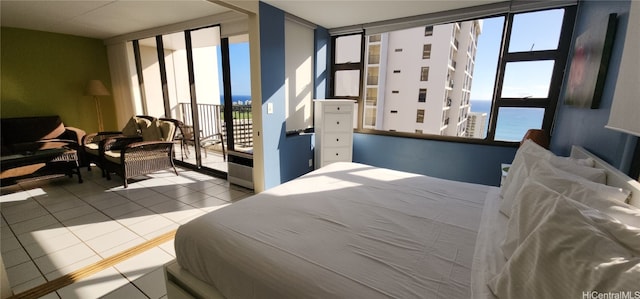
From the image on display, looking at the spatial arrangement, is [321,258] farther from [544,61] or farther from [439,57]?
[439,57]

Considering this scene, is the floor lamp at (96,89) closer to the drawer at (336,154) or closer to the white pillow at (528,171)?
the drawer at (336,154)

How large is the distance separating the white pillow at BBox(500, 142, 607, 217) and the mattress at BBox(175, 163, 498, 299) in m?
0.16

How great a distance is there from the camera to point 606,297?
1.89 feet

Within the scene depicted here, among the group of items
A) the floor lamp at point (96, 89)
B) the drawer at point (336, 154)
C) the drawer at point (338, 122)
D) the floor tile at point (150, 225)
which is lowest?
the floor tile at point (150, 225)

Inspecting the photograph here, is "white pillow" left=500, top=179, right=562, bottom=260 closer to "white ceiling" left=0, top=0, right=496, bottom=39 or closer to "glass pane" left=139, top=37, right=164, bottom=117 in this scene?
"white ceiling" left=0, top=0, right=496, bottom=39

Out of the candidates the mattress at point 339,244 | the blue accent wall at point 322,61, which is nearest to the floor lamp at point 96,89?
the blue accent wall at point 322,61

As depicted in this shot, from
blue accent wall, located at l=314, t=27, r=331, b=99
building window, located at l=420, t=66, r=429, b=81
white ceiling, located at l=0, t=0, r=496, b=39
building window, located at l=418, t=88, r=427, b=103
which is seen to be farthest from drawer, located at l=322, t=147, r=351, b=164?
building window, located at l=420, t=66, r=429, b=81

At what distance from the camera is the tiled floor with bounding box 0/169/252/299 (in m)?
1.77

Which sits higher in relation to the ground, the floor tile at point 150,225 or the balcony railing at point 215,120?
the balcony railing at point 215,120

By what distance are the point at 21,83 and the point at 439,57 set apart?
10.7m

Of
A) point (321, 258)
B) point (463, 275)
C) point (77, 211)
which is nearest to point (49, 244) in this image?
point (77, 211)

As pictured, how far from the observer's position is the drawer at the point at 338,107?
134 inches
